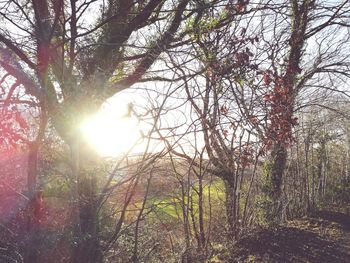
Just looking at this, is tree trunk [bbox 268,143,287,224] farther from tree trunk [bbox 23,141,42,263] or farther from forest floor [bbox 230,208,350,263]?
tree trunk [bbox 23,141,42,263]

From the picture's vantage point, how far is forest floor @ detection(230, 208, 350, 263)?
4.39 meters

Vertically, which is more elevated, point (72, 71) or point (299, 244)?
point (72, 71)

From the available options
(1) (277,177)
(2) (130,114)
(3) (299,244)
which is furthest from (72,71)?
(1) (277,177)

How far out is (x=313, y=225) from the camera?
6328 millimetres

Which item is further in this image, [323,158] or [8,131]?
[323,158]

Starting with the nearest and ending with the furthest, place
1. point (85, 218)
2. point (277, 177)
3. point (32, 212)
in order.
→ point (32, 212) → point (85, 218) → point (277, 177)

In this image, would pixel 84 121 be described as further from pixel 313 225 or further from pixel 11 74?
pixel 313 225

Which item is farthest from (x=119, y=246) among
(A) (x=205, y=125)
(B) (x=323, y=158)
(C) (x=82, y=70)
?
(B) (x=323, y=158)

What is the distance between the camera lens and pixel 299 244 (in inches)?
194

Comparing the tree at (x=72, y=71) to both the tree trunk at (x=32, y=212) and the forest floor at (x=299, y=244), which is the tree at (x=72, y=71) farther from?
the forest floor at (x=299, y=244)

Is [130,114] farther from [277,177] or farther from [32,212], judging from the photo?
[277,177]

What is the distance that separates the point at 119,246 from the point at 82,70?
239 cm

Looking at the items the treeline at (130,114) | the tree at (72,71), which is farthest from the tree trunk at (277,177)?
the tree at (72,71)

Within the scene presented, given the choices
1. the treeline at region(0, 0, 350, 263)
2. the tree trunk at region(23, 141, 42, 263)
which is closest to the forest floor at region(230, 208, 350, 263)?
the treeline at region(0, 0, 350, 263)
